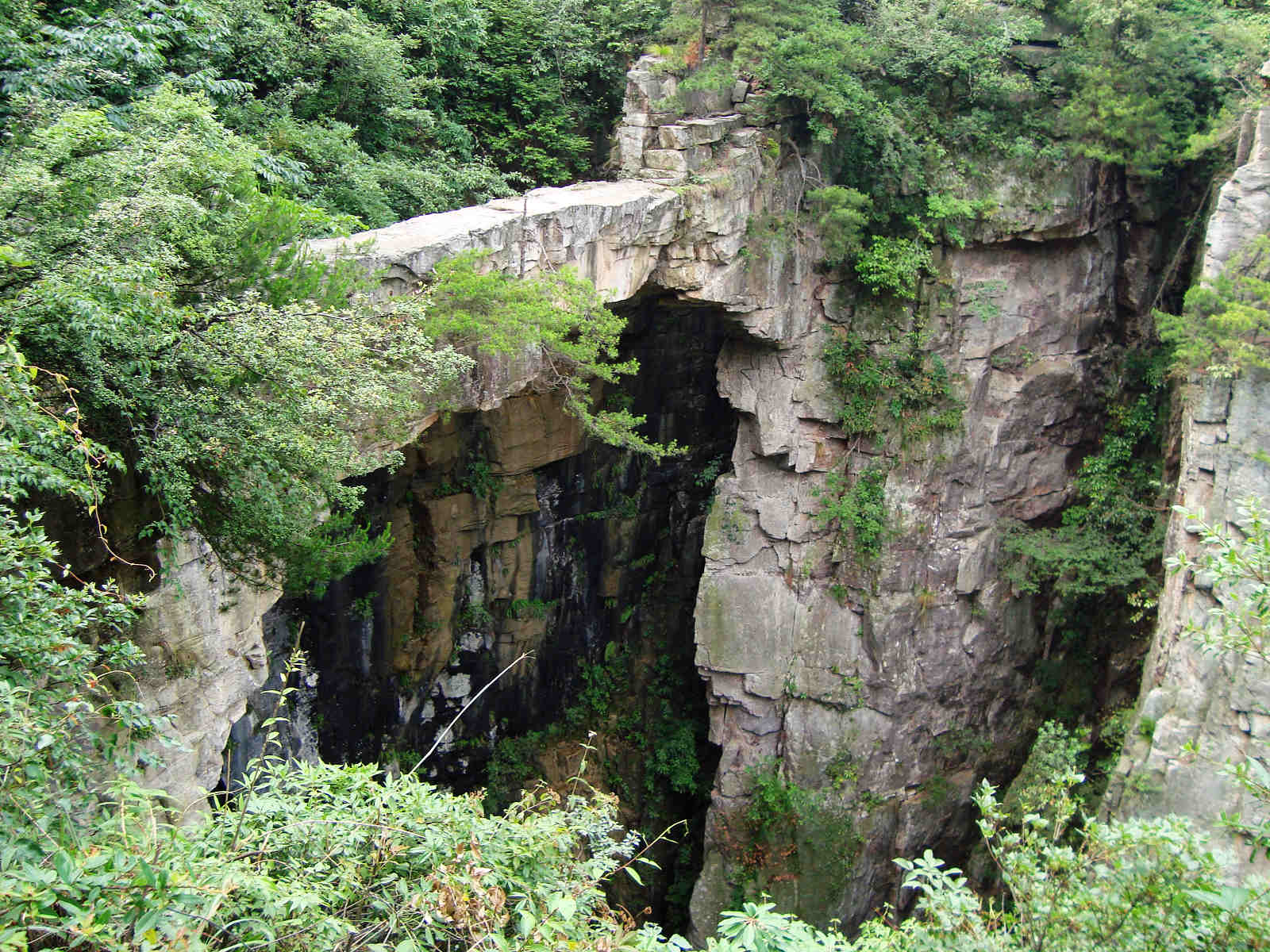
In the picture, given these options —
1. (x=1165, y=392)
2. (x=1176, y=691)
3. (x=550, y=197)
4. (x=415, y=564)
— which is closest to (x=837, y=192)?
(x=550, y=197)

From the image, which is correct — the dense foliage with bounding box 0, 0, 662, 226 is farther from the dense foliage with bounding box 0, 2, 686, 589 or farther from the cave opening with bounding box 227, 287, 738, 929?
the cave opening with bounding box 227, 287, 738, 929

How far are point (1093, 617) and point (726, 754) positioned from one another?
213 inches

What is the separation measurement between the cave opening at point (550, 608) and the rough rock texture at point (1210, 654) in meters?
6.32

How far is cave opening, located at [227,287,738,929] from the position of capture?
13703 mm

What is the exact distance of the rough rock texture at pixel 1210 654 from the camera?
8625 mm

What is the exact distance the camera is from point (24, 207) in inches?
234

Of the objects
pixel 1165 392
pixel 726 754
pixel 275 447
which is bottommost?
pixel 726 754

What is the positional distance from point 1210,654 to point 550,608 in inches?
376

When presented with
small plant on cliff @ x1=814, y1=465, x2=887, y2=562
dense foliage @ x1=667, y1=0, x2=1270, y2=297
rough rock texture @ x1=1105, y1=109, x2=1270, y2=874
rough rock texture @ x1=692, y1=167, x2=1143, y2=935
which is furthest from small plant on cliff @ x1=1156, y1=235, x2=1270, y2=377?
small plant on cliff @ x1=814, y1=465, x2=887, y2=562

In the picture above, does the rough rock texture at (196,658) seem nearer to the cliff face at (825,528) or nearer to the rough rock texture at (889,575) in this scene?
the cliff face at (825,528)

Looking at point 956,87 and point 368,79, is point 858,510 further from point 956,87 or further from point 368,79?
point 368,79

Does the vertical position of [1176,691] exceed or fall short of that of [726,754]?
it exceeds it

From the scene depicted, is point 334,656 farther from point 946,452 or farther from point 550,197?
point 946,452

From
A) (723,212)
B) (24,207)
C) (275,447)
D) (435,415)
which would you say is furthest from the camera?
(723,212)
